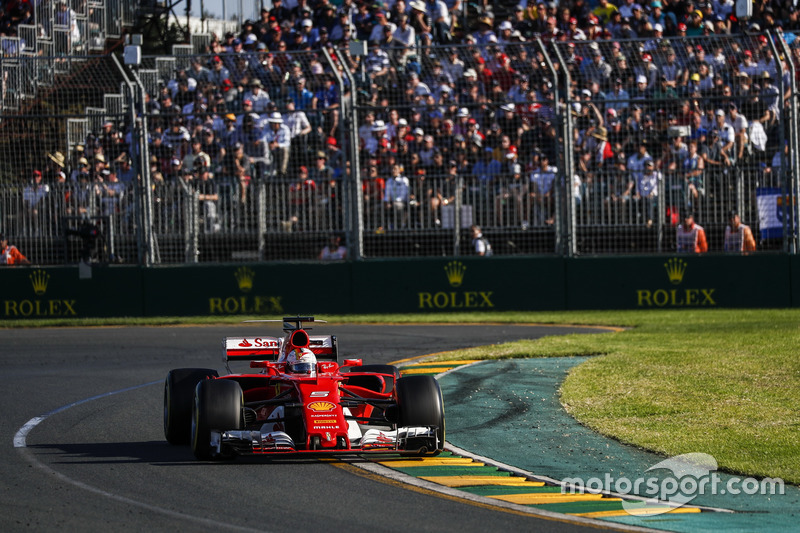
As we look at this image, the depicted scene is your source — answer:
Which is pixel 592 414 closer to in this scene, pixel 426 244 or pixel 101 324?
pixel 426 244

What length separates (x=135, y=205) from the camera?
66.3ft

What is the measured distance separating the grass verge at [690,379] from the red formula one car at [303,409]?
1.69 meters

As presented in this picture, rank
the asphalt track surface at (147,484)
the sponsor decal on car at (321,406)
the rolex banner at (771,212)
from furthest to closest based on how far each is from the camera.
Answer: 1. the rolex banner at (771,212)
2. the sponsor decal on car at (321,406)
3. the asphalt track surface at (147,484)

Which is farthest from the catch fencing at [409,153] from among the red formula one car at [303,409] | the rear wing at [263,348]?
the red formula one car at [303,409]

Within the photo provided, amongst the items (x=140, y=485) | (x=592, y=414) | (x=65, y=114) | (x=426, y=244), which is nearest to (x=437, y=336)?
(x=426, y=244)

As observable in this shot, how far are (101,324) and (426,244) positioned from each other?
18.9 ft

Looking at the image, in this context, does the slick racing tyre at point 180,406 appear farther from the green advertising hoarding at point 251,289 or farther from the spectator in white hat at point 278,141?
the green advertising hoarding at point 251,289

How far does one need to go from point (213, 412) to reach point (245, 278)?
12.9 metres

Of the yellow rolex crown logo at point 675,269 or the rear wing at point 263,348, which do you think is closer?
the rear wing at point 263,348

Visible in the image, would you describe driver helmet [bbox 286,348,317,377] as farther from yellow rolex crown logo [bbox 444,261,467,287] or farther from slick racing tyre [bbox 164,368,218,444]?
yellow rolex crown logo [bbox 444,261,467,287]

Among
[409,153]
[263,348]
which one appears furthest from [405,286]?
[263,348]

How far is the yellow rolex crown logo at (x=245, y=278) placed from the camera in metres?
20.5

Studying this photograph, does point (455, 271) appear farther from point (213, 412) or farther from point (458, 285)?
point (213, 412)

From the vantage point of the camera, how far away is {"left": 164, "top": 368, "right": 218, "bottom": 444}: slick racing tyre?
8711 millimetres
